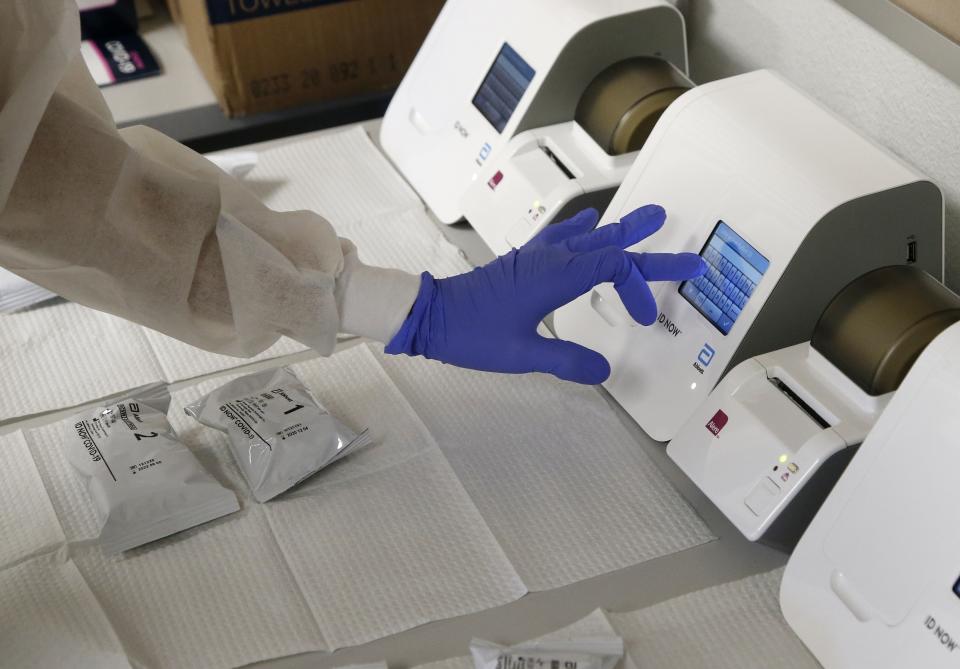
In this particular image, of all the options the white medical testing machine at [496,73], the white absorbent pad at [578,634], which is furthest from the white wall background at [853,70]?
the white absorbent pad at [578,634]

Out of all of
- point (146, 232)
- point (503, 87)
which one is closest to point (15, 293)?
point (146, 232)

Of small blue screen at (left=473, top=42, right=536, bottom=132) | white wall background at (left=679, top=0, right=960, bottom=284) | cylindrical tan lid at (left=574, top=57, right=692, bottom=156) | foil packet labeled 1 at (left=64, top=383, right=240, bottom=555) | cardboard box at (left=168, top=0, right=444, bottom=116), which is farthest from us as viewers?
cardboard box at (left=168, top=0, right=444, bottom=116)

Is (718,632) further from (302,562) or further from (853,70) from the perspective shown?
(853,70)

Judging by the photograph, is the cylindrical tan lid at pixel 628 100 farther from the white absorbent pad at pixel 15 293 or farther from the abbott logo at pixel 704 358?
the white absorbent pad at pixel 15 293

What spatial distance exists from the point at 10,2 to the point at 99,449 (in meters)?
0.49

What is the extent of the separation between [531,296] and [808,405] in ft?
1.03

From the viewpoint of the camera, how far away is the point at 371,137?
187 centimetres

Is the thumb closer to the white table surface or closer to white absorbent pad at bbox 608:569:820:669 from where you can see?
the white table surface

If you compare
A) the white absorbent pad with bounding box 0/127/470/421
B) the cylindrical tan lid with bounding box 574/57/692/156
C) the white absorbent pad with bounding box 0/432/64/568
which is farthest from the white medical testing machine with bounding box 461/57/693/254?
the white absorbent pad with bounding box 0/432/64/568

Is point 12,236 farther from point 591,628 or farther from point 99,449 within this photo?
point 591,628

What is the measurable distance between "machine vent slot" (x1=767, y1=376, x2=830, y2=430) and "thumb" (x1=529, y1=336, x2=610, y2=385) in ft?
0.68

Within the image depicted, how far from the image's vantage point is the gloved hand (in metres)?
1.21

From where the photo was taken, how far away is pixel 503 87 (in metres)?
1.59

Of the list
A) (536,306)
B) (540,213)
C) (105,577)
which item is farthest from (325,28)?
(105,577)
